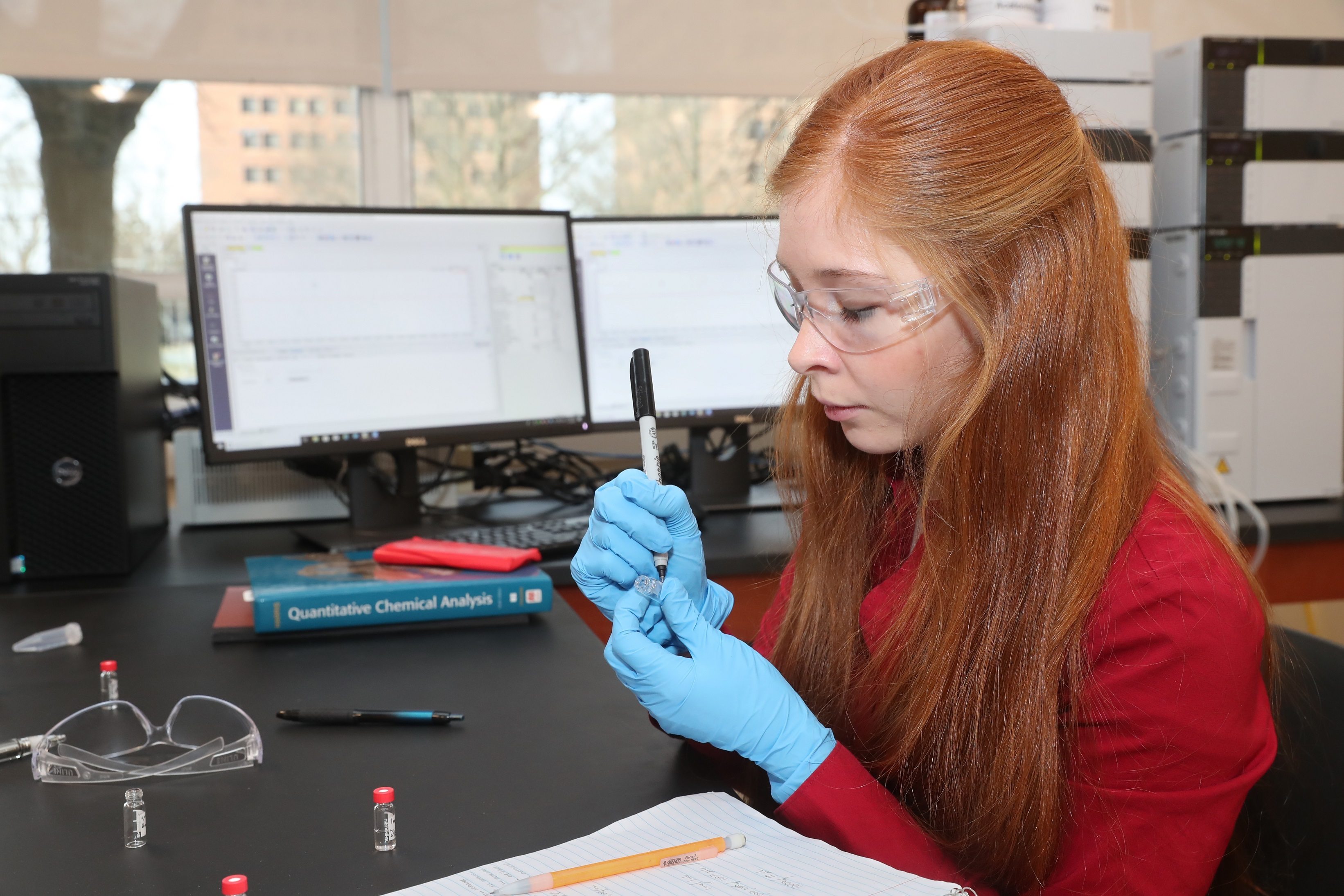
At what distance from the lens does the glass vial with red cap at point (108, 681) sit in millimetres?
885

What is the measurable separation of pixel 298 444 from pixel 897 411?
978mm

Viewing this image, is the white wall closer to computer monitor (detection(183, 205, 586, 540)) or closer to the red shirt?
computer monitor (detection(183, 205, 586, 540))

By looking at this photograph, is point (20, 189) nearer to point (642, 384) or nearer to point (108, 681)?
point (108, 681)

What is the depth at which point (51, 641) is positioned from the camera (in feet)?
3.40

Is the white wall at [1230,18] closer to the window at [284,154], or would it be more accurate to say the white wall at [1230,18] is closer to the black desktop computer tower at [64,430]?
the window at [284,154]

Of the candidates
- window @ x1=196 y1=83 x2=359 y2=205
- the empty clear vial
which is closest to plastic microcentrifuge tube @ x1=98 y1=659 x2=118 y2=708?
the empty clear vial

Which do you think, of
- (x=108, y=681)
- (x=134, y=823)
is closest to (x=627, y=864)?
(x=134, y=823)

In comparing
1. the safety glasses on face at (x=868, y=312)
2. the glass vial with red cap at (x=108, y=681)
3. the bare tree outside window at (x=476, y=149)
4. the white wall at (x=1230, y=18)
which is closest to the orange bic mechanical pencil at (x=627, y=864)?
the safety glasses on face at (x=868, y=312)

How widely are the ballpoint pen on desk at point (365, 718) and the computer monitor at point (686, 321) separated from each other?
36.5 inches

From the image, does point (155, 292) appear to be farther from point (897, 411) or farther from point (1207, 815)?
point (1207, 815)

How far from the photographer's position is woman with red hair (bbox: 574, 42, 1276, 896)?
0.67m

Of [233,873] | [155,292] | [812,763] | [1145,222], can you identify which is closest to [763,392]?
[1145,222]

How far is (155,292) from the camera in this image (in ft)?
5.55

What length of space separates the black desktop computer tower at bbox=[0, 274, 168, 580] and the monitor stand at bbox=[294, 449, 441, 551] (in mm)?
264
